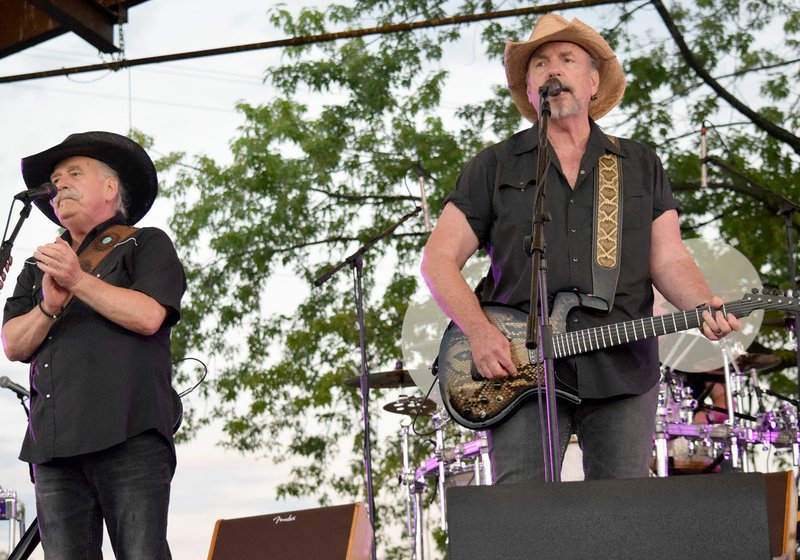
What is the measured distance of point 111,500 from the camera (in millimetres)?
3344

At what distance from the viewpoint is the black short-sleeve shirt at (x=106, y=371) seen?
10.9 feet

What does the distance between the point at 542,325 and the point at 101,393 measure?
4.39 ft

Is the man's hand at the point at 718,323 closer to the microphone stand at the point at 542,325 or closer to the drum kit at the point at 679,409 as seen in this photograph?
the microphone stand at the point at 542,325

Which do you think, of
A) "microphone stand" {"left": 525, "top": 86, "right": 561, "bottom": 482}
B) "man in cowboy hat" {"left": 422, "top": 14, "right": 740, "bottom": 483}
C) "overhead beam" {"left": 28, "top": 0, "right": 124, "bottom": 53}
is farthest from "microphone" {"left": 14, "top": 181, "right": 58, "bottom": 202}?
"overhead beam" {"left": 28, "top": 0, "right": 124, "bottom": 53}

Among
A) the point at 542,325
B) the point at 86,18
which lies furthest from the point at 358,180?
the point at 542,325

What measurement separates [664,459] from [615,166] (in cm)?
328

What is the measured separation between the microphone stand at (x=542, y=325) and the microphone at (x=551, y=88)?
199mm

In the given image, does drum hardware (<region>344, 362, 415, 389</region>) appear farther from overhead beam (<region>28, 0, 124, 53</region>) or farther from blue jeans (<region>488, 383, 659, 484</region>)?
blue jeans (<region>488, 383, 659, 484</region>)

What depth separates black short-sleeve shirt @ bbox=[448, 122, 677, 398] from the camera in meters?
3.39

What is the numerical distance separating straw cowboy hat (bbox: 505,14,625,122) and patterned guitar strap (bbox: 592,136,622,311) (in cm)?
40

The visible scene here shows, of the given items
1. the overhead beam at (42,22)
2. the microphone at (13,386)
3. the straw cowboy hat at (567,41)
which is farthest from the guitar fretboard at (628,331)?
the overhead beam at (42,22)

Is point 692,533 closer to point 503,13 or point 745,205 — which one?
point 503,13

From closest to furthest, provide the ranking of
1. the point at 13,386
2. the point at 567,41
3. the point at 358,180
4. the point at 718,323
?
the point at 718,323 → the point at 567,41 → the point at 13,386 → the point at 358,180

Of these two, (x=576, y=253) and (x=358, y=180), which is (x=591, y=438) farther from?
(x=358, y=180)
